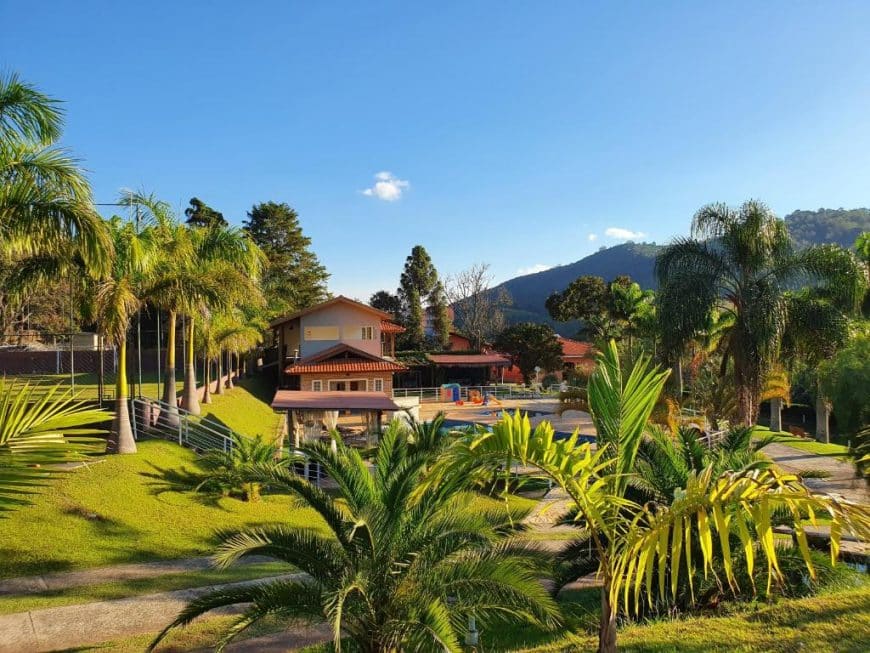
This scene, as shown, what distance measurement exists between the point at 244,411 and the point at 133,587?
19.6 metres

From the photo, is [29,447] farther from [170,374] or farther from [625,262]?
[625,262]

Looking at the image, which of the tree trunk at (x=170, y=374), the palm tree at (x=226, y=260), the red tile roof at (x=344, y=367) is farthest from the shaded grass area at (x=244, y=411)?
the palm tree at (x=226, y=260)

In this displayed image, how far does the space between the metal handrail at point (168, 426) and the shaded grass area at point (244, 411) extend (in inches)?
164

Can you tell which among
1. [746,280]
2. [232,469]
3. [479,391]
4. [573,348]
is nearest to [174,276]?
[232,469]

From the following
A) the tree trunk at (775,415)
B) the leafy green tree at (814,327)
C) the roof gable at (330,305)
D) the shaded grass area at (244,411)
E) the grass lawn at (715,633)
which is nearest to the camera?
the grass lawn at (715,633)

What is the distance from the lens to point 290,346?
3734cm

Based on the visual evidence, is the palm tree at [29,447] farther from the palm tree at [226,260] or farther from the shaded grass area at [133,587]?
the palm tree at [226,260]

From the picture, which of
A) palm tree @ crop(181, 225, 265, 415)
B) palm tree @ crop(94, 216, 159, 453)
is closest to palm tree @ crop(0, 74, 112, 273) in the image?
palm tree @ crop(94, 216, 159, 453)

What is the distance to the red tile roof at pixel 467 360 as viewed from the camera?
4832 centimetres

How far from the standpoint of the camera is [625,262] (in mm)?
174375

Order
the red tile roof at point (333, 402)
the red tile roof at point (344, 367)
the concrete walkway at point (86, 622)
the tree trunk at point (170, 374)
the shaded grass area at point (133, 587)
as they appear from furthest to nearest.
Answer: the red tile roof at point (344, 367), the red tile roof at point (333, 402), the tree trunk at point (170, 374), the shaded grass area at point (133, 587), the concrete walkway at point (86, 622)

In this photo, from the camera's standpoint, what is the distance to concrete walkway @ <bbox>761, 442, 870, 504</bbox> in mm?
14266

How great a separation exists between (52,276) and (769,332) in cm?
1795

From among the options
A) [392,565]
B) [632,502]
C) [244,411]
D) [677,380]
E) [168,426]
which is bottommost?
[244,411]
